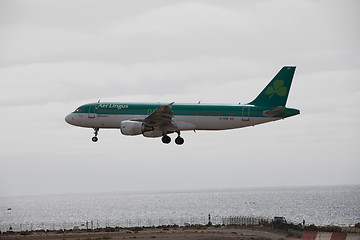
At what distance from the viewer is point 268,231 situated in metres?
73.1

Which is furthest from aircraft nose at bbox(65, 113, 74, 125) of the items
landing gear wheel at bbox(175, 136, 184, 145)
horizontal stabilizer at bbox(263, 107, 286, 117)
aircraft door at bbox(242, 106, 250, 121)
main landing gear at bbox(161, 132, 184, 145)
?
horizontal stabilizer at bbox(263, 107, 286, 117)

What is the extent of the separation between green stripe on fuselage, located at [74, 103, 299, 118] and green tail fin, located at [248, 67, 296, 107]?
155cm

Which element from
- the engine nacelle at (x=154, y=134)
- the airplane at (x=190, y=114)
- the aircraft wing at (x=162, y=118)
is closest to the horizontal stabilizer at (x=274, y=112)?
the airplane at (x=190, y=114)

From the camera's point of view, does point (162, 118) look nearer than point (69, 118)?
Yes

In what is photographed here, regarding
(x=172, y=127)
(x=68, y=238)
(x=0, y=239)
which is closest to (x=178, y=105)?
(x=172, y=127)

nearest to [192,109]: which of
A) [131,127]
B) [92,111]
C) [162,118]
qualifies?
[162,118]

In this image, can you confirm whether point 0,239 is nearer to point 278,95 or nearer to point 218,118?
point 218,118

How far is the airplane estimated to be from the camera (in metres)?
63.9

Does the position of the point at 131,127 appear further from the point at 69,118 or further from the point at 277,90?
the point at 277,90

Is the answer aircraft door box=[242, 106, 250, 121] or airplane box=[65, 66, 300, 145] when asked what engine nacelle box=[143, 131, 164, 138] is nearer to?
airplane box=[65, 66, 300, 145]

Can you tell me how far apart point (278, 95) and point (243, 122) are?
540 cm

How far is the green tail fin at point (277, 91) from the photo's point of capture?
65875mm

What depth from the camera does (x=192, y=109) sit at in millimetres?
65250

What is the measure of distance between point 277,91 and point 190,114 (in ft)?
34.1
